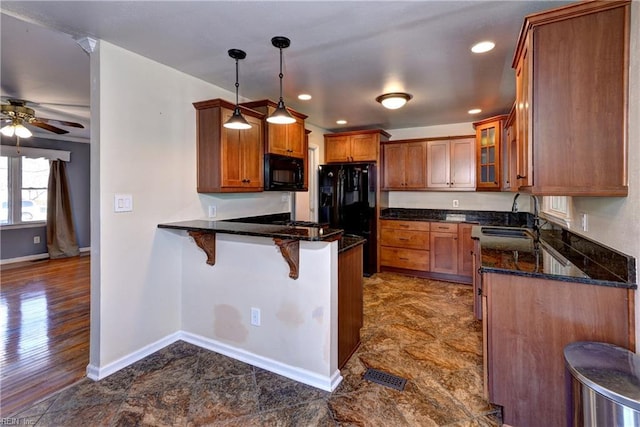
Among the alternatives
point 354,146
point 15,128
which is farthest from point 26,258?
point 354,146

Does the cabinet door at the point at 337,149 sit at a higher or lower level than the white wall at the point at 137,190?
higher

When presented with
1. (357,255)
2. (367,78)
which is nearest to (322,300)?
(357,255)

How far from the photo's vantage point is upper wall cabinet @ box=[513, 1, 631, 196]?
1498mm

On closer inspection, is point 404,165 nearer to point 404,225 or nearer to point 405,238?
point 404,225

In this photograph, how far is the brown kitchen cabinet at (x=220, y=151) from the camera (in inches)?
113

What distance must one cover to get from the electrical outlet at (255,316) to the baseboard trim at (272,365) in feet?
0.80

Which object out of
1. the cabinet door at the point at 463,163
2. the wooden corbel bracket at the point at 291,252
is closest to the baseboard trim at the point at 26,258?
the wooden corbel bracket at the point at 291,252

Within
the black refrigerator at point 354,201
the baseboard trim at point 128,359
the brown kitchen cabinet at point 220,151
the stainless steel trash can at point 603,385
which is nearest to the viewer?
the stainless steel trash can at point 603,385

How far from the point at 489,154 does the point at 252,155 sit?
3136 millimetres

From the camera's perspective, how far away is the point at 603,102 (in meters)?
1.52

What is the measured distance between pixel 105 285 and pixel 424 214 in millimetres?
4597

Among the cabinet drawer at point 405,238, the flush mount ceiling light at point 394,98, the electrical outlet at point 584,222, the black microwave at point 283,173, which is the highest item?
the flush mount ceiling light at point 394,98

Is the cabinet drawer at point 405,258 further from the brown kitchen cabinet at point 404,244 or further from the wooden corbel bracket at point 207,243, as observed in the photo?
the wooden corbel bracket at point 207,243

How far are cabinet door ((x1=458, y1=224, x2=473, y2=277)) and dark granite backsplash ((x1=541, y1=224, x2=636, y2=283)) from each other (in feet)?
5.26
